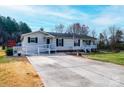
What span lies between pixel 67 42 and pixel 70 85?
2128 cm

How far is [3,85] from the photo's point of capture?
28.3 feet

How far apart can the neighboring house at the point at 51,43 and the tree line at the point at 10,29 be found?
23.5 m

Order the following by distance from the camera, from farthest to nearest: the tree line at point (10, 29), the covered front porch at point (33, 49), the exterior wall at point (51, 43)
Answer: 1. the tree line at point (10, 29)
2. the exterior wall at point (51, 43)
3. the covered front porch at point (33, 49)

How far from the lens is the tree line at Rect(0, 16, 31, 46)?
171 feet

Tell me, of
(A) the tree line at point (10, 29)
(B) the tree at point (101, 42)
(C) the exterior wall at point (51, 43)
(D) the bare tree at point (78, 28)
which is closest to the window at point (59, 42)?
(C) the exterior wall at point (51, 43)

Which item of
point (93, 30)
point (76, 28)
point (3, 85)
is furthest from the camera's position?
point (76, 28)

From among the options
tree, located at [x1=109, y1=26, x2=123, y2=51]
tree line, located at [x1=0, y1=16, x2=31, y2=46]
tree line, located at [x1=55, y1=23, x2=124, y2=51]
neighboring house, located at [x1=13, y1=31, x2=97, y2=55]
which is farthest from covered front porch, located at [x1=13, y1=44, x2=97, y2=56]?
tree line, located at [x1=0, y1=16, x2=31, y2=46]

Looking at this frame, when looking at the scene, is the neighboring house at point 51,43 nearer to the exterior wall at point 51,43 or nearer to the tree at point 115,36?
the exterior wall at point 51,43

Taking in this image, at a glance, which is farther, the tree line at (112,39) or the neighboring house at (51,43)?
the tree line at (112,39)

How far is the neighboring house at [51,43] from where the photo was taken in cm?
2535

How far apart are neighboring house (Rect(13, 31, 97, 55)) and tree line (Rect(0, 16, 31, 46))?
23530 mm

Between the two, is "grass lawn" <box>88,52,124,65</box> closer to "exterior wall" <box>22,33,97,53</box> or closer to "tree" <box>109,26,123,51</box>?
"exterior wall" <box>22,33,97,53</box>

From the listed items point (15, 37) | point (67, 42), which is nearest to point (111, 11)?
point (67, 42)
